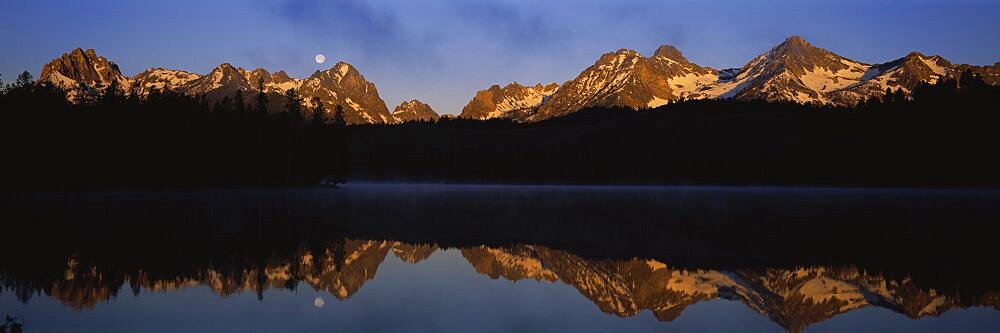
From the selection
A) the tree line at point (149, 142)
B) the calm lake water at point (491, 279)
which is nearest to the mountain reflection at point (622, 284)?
the calm lake water at point (491, 279)

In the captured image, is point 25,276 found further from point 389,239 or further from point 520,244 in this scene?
point 520,244

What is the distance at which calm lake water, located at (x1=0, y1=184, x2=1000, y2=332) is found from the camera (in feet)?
56.7

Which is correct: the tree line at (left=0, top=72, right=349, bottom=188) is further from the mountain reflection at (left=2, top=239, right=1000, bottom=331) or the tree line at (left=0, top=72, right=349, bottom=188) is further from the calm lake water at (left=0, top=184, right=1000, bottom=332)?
the mountain reflection at (left=2, top=239, right=1000, bottom=331)

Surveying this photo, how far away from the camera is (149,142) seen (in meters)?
98.6

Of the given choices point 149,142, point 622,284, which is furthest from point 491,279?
point 149,142

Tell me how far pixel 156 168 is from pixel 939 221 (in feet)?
285

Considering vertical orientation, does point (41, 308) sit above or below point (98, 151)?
below

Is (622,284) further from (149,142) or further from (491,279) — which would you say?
(149,142)

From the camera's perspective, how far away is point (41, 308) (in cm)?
1725

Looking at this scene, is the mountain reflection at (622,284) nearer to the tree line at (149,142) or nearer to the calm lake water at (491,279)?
the calm lake water at (491,279)

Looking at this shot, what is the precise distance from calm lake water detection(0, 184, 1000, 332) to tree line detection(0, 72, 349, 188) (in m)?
57.3

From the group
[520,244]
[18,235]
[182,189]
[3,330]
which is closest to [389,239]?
[520,244]

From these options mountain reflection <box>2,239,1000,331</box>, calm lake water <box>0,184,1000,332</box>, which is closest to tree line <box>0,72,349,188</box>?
calm lake water <box>0,184,1000,332</box>

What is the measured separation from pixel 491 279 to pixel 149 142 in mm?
87044
